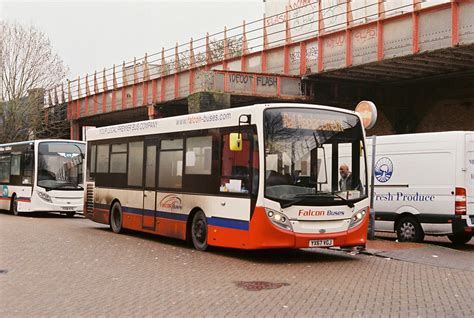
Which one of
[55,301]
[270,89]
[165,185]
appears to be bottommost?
[55,301]

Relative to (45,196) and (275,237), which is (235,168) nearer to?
(275,237)

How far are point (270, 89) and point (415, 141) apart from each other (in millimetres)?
8817

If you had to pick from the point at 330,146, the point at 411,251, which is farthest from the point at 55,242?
the point at 411,251

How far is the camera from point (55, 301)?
7.53 metres

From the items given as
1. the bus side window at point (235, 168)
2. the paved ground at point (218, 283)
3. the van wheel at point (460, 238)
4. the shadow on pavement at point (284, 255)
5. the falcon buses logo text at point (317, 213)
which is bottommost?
the paved ground at point (218, 283)

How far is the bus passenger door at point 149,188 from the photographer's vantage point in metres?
14.2

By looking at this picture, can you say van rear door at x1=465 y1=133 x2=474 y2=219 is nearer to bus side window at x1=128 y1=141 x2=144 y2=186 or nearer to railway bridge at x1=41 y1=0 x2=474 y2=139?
railway bridge at x1=41 y1=0 x2=474 y2=139

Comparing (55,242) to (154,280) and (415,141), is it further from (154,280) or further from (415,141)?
(415,141)

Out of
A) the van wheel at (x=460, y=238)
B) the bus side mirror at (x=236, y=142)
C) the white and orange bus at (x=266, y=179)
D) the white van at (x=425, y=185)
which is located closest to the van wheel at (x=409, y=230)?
the white van at (x=425, y=185)

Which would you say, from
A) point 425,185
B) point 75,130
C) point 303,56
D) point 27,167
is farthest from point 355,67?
point 75,130

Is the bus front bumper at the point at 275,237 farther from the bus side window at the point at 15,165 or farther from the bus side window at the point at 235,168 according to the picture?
the bus side window at the point at 15,165

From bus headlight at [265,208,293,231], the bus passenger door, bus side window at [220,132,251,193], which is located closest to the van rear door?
bus headlight at [265,208,293,231]

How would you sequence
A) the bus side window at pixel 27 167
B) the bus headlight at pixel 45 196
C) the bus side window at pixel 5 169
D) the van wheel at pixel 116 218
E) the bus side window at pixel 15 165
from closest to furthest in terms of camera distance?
the van wheel at pixel 116 218 → the bus headlight at pixel 45 196 → the bus side window at pixel 27 167 → the bus side window at pixel 15 165 → the bus side window at pixel 5 169

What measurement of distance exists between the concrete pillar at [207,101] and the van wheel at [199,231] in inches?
372
